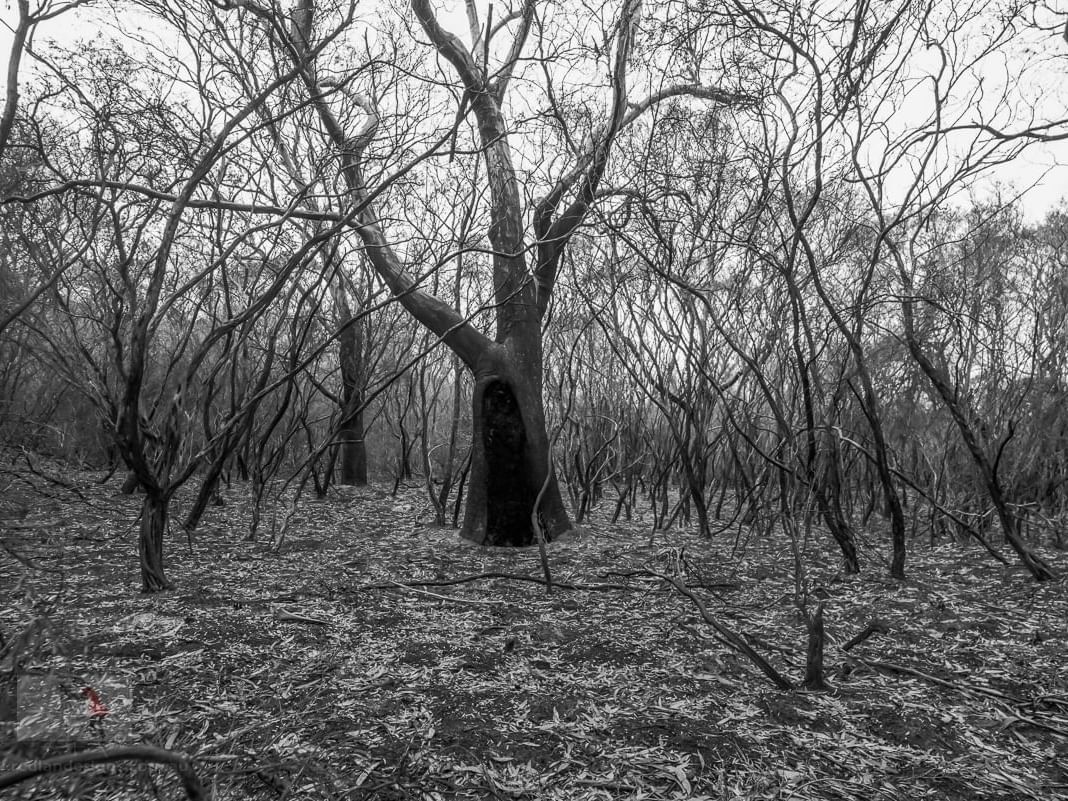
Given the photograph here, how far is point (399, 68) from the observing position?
4.47 m

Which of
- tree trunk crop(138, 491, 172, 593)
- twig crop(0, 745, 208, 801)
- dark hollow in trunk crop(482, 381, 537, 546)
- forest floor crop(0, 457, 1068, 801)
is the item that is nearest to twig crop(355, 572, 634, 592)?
forest floor crop(0, 457, 1068, 801)

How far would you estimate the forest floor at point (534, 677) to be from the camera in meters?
2.06

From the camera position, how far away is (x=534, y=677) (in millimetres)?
2871

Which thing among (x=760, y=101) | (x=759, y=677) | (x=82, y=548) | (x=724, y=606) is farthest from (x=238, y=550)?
(x=760, y=101)

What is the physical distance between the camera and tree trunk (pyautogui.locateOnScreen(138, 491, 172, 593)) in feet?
12.2

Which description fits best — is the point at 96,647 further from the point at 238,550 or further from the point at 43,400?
the point at 43,400

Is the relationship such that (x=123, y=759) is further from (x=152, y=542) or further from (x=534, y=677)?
(x=152, y=542)

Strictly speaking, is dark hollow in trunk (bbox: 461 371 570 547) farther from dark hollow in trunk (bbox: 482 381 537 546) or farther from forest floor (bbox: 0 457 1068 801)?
forest floor (bbox: 0 457 1068 801)

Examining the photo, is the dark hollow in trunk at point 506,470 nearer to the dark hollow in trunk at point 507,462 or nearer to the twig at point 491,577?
the dark hollow in trunk at point 507,462

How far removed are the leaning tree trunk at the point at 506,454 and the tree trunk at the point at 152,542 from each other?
2551mm

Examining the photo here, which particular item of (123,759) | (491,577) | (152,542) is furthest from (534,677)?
(152,542)

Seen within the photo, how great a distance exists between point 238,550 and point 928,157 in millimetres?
5630

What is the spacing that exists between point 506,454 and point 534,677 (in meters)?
A: 2.89

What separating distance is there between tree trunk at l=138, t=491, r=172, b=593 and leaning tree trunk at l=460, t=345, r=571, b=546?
255 centimetres
